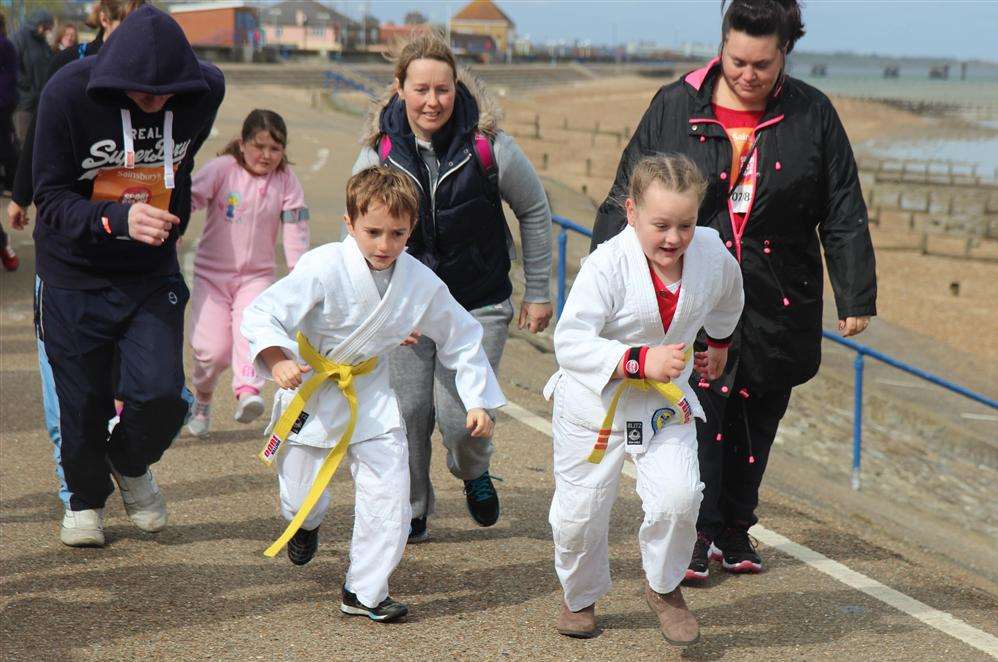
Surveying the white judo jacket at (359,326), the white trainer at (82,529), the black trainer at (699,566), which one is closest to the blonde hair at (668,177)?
the white judo jacket at (359,326)

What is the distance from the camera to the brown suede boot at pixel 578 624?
4.55 m

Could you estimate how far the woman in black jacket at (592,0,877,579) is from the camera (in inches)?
191

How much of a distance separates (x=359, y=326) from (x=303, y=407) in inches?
14.0

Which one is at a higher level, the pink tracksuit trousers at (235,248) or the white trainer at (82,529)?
the pink tracksuit trousers at (235,248)

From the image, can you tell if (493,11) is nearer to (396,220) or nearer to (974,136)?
(974,136)

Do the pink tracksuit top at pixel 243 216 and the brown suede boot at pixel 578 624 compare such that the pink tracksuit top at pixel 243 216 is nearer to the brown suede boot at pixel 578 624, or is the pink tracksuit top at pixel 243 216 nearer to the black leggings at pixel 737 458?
the black leggings at pixel 737 458

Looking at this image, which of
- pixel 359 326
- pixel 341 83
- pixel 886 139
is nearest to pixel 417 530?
pixel 359 326

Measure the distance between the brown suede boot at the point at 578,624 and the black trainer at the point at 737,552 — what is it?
0.99 metres

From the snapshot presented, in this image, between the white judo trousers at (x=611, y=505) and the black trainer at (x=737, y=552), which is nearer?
the white judo trousers at (x=611, y=505)

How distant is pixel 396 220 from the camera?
4.49 meters

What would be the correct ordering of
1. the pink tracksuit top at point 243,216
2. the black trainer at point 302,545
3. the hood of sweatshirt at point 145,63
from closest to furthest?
the hood of sweatshirt at point 145,63 → the black trainer at point 302,545 → the pink tracksuit top at point 243,216

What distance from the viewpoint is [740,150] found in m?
4.93

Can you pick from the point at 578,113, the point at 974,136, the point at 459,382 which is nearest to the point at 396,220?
the point at 459,382

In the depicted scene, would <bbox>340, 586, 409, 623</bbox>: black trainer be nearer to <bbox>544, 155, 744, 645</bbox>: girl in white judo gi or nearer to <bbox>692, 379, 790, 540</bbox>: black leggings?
<bbox>544, 155, 744, 645</bbox>: girl in white judo gi
